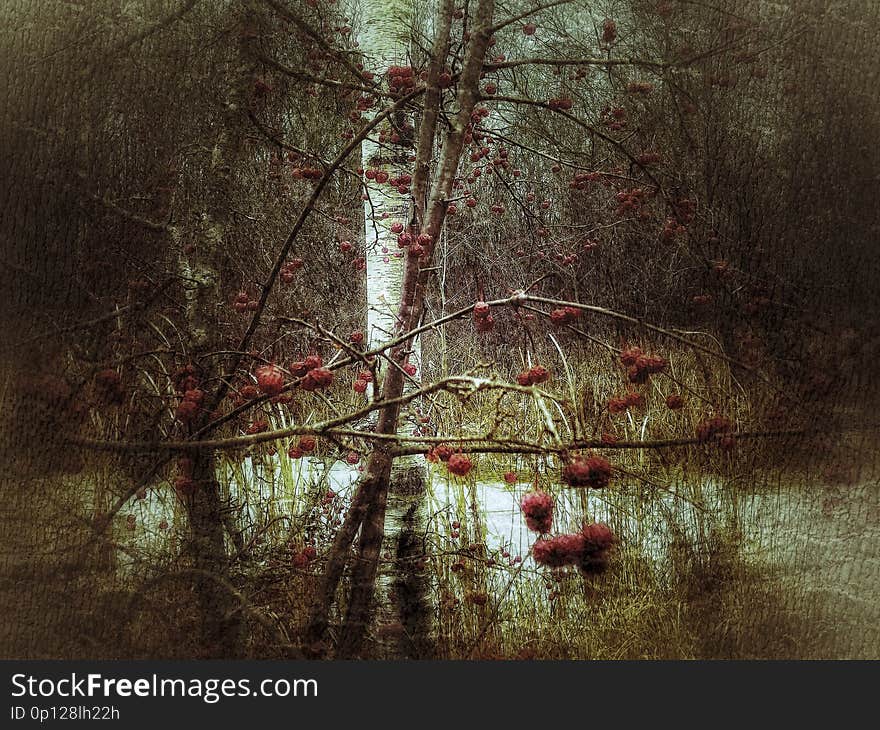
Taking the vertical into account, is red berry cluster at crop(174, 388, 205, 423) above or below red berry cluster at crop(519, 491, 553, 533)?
above

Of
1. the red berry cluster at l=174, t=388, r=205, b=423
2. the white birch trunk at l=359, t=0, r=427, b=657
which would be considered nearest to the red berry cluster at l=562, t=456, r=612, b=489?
the white birch trunk at l=359, t=0, r=427, b=657

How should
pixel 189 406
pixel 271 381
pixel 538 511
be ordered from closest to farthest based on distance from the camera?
pixel 538 511 < pixel 271 381 < pixel 189 406

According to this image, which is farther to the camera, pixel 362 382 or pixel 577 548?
pixel 362 382

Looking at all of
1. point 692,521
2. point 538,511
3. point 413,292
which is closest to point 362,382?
point 413,292

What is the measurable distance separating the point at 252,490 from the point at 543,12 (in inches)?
34.5

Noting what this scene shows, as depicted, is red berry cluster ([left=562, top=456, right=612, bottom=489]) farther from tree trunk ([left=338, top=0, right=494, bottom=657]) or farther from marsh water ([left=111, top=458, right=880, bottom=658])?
tree trunk ([left=338, top=0, right=494, bottom=657])

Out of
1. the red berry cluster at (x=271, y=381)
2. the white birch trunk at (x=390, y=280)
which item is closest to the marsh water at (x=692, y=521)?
the white birch trunk at (x=390, y=280)

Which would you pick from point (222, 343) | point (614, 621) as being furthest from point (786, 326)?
point (222, 343)

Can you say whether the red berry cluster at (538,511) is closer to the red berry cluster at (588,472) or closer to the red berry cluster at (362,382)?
the red berry cluster at (588,472)

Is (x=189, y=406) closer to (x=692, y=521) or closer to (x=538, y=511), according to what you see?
(x=538, y=511)

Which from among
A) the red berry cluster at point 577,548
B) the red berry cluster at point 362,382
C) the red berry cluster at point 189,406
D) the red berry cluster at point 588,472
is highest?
the red berry cluster at point 362,382

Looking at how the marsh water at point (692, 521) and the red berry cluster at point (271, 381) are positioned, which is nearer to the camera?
the red berry cluster at point (271, 381)

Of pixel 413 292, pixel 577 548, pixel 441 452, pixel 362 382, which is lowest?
pixel 577 548

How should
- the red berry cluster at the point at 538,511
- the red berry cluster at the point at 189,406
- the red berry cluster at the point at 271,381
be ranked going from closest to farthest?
the red berry cluster at the point at 538,511, the red berry cluster at the point at 271,381, the red berry cluster at the point at 189,406
